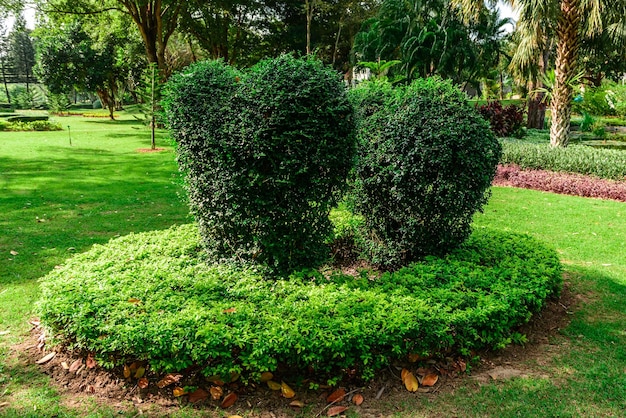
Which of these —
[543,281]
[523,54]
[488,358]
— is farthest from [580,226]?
[523,54]

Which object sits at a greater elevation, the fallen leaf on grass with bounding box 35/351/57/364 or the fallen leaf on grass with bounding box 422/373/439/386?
the fallen leaf on grass with bounding box 422/373/439/386

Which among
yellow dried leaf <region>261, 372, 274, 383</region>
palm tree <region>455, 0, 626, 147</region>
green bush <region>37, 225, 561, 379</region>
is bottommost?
yellow dried leaf <region>261, 372, 274, 383</region>

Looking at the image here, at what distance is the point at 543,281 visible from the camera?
170 inches

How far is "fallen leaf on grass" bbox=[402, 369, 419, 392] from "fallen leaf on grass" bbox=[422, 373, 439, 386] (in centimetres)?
7

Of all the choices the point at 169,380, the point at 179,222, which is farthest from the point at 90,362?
the point at 179,222

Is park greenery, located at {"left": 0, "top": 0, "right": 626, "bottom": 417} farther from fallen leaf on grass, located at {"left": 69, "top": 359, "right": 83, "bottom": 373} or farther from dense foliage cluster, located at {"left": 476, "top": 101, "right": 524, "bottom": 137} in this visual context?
dense foliage cluster, located at {"left": 476, "top": 101, "right": 524, "bottom": 137}

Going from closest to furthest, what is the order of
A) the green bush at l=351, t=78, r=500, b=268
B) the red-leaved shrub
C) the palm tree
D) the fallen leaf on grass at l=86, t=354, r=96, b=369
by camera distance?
the fallen leaf on grass at l=86, t=354, r=96, b=369 < the green bush at l=351, t=78, r=500, b=268 < the red-leaved shrub < the palm tree

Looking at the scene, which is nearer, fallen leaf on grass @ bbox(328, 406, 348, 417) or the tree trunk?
fallen leaf on grass @ bbox(328, 406, 348, 417)

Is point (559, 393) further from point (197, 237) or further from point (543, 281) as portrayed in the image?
point (197, 237)

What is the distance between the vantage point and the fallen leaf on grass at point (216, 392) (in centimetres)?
313

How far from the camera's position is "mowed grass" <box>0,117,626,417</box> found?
315 cm

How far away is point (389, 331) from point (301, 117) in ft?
6.22

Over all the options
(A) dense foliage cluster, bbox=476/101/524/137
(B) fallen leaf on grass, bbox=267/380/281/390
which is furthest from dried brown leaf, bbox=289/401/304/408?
(A) dense foliage cluster, bbox=476/101/524/137

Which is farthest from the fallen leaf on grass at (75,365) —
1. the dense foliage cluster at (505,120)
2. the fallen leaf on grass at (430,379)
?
the dense foliage cluster at (505,120)
